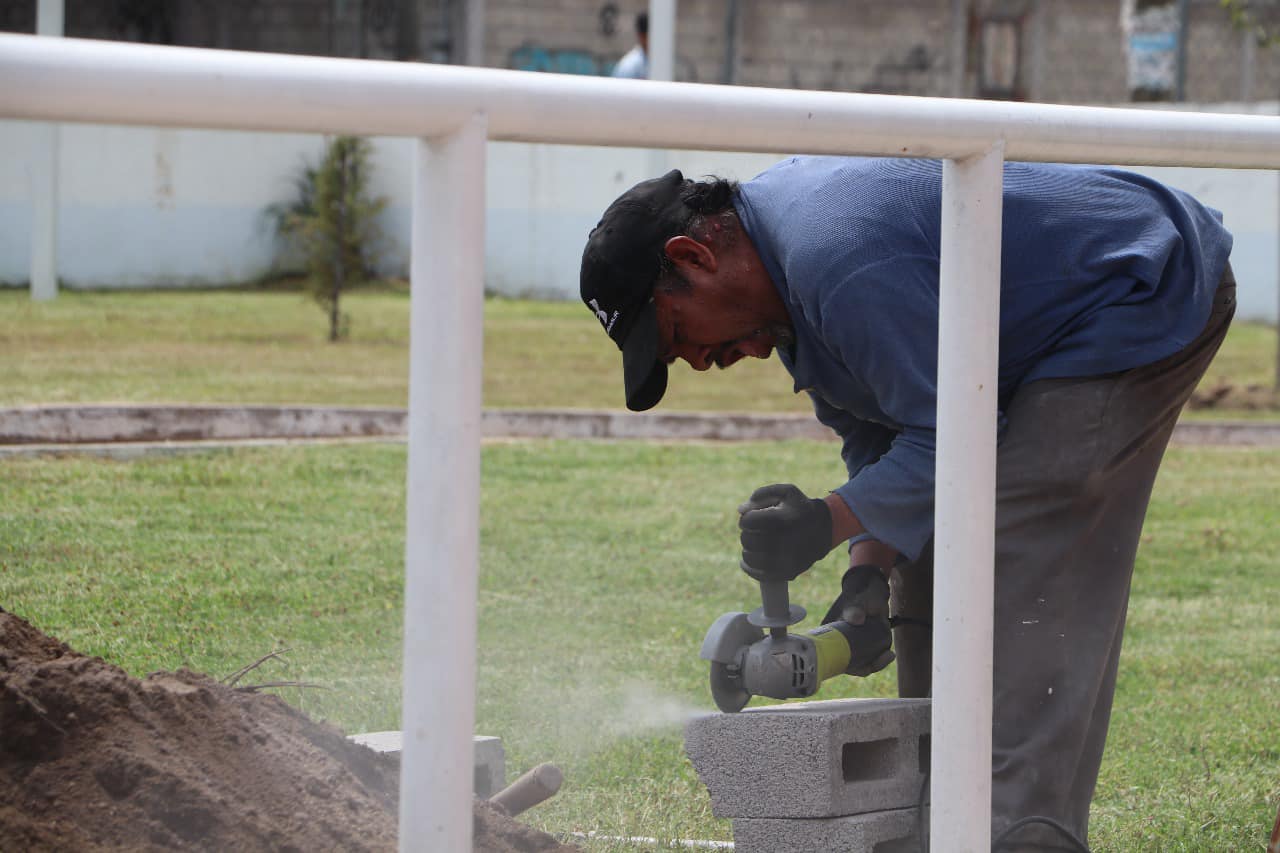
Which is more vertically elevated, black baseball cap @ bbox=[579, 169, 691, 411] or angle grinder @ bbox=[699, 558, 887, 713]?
black baseball cap @ bbox=[579, 169, 691, 411]

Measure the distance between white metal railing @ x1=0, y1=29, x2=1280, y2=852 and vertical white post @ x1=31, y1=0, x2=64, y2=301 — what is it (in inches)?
140

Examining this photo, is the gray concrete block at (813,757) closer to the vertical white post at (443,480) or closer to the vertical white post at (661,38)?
the vertical white post at (443,480)

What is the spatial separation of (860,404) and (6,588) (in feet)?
5.36

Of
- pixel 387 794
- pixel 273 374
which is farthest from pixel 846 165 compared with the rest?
pixel 273 374

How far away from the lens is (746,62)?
2122cm

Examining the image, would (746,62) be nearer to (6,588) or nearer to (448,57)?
(448,57)

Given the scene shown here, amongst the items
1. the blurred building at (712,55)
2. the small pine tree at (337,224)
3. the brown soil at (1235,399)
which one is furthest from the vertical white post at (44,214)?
the brown soil at (1235,399)

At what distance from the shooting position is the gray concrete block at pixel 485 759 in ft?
9.47

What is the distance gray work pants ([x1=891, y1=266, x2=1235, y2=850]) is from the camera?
99.8 inches

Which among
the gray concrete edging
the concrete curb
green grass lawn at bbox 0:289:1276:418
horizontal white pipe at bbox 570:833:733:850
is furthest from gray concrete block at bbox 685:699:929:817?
the gray concrete edging

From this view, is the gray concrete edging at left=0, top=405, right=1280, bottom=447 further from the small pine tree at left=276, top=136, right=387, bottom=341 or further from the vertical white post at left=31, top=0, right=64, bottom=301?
the small pine tree at left=276, top=136, right=387, bottom=341

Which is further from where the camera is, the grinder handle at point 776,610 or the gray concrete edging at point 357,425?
A: the gray concrete edging at point 357,425

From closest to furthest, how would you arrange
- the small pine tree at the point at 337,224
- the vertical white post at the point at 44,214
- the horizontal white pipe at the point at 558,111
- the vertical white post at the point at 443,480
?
the horizontal white pipe at the point at 558,111 → the vertical white post at the point at 443,480 → the vertical white post at the point at 44,214 → the small pine tree at the point at 337,224

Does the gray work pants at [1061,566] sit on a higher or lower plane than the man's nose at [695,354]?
lower
